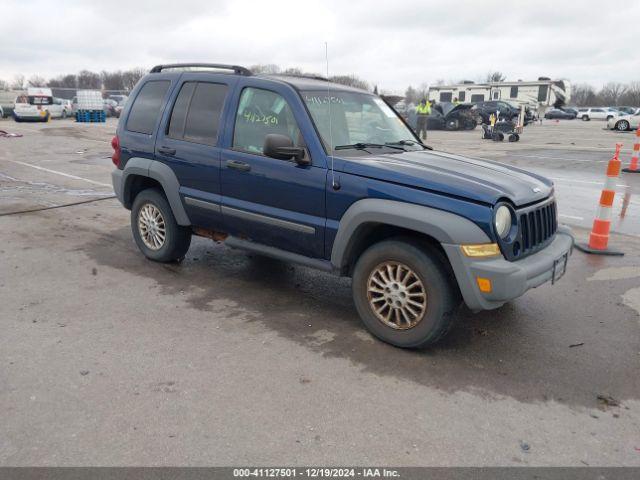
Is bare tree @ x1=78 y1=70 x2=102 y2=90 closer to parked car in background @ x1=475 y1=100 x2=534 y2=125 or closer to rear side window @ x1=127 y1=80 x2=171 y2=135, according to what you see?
parked car in background @ x1=475 y1=100 x2=534 y2=125

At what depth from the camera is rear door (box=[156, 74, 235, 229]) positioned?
488 centimetres

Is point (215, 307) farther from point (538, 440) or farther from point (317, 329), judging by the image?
point (538, 440)

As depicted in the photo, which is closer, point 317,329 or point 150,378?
point 150,378

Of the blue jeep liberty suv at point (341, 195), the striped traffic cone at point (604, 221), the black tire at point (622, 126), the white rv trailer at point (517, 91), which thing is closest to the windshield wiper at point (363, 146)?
the blue jeep liberty suv at point (341, 195)

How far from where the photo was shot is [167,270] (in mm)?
5594

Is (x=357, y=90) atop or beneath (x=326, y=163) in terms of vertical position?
atop

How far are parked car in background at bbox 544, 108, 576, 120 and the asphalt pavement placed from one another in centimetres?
5724

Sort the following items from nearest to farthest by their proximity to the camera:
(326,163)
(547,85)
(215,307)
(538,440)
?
(538,440), (326,163), (215,307), (547,85)

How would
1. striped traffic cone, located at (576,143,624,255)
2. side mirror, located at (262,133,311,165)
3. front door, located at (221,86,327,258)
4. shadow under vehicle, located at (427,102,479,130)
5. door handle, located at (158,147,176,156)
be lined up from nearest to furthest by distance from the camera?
side mirror, located at (262,133,311,165) → front door, located at (221,86,327,258) → door handle, located at (158,147,176,156) → striped traffic cone, located at (576,143,624,255) → shadow under vehicle, located at (427,102,479,130)

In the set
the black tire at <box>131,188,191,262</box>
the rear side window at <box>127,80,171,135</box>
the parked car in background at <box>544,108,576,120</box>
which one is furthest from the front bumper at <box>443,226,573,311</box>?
the parked car in background at <box>544,108,576,120</box>

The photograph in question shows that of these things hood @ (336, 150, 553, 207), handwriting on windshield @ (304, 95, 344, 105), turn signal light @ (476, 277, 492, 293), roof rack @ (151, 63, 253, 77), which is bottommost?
turn signal light @ (476, 277, 492, 293)

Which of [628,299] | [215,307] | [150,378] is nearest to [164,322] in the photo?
[215,307]

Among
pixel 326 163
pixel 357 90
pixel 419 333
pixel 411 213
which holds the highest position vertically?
pixel 357 90

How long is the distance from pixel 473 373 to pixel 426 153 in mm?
1969
